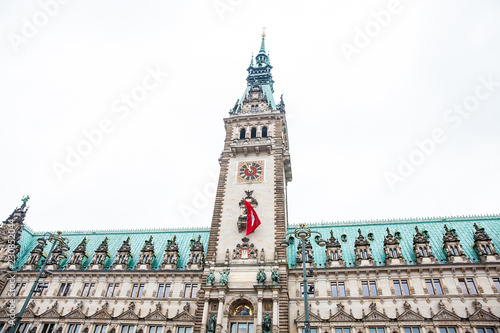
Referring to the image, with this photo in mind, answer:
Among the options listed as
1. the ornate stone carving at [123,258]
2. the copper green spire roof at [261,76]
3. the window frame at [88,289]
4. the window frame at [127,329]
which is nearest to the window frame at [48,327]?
the window frame at [88,289]

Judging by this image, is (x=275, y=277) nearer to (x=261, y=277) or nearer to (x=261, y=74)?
(x=261, y=277)

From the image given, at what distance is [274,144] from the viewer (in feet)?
149

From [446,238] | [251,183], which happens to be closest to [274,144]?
[251,183]

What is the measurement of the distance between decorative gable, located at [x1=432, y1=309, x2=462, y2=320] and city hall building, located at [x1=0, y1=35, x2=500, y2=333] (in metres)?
0.08

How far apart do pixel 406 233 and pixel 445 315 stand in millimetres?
12065

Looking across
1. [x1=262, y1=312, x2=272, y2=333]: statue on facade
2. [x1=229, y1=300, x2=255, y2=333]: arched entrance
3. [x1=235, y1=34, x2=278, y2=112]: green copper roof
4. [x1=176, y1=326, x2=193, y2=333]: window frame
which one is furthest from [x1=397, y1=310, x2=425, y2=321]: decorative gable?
[x1=235, y1=34, x2=278, y2=112]: green copper roof

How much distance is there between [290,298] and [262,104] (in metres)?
Result: 28.7

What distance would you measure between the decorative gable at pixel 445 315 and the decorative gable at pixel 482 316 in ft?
4.23

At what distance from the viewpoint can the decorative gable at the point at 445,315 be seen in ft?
101

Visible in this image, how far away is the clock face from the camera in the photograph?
43.1 metres

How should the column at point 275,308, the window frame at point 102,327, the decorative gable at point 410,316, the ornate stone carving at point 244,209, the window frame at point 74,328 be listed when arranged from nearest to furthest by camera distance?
the column at point 275,308
the decorative gable at point 410,316
the window frame at point 102,327
the window frame at point 74,328
the ornate stone carving at point 244,209

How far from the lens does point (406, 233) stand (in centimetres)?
4178

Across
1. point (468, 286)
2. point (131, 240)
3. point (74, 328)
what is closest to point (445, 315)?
point (468, 286)

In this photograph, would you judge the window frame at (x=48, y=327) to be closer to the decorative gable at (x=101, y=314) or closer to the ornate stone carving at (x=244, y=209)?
the decorative gable at (x=101, y=314)
